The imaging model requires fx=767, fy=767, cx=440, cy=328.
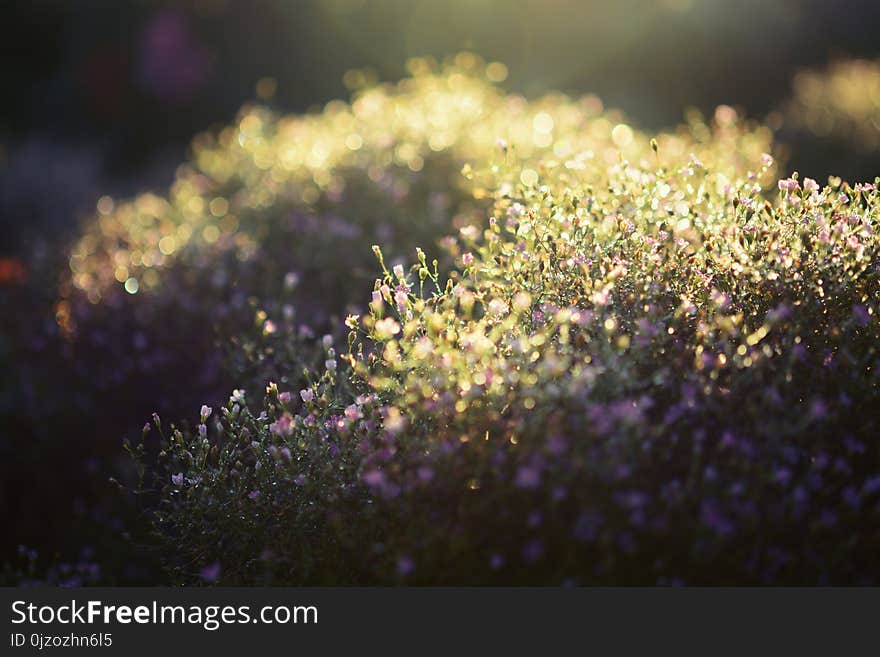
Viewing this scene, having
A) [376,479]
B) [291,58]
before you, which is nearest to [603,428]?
[376,479]

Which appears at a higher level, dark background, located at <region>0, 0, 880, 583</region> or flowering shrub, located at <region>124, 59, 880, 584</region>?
dark background, located at <region>0, 0, 880, 583</region>

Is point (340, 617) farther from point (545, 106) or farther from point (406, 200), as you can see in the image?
point (545, 106)

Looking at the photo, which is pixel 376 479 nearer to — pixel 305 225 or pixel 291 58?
pixel 305 225

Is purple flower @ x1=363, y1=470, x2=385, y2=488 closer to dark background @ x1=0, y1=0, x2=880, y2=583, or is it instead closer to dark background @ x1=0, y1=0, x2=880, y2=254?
dark background @ x1=0, y1=0, x2=880, y2=583

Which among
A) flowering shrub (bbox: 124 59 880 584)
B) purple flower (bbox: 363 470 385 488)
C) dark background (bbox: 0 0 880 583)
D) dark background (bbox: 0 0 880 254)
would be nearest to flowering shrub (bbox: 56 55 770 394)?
dark background (bbox: 0 0 880 583)

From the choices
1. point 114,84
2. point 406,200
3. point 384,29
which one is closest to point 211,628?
point 406,200
